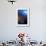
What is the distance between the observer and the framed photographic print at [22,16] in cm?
626

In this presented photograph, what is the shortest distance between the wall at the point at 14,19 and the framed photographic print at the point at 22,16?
0.14 m

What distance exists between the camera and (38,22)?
20.5 ft

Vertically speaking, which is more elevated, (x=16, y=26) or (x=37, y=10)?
(x=37, y=10)

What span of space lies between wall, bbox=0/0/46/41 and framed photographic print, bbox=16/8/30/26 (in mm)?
137

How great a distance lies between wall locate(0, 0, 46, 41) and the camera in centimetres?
620

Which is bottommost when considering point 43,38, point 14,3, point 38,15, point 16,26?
point 43,38

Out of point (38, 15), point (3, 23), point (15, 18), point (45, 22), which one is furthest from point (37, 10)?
point (3, 23)

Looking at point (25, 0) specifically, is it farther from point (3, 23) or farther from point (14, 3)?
point (3, 23)

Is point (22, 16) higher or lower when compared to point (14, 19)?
higher

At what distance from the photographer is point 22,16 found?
632 cm

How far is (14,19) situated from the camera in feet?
20.4

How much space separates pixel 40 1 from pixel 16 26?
5.09ft

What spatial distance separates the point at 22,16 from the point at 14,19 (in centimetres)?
39

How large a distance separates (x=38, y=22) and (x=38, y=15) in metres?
0.31
